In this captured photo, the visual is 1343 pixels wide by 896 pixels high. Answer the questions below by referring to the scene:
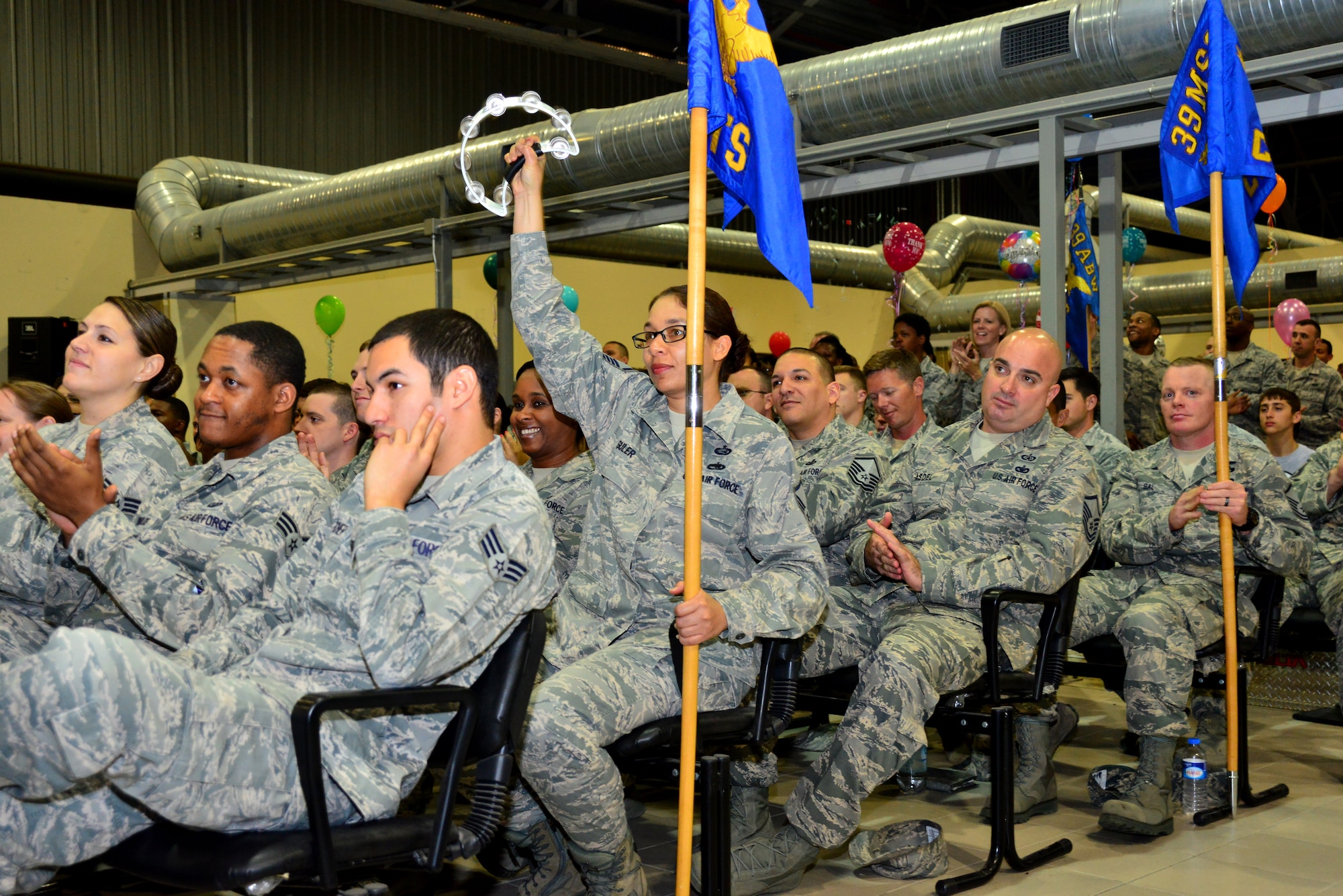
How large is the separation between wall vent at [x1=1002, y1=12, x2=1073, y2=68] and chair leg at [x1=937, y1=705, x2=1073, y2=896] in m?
2.62

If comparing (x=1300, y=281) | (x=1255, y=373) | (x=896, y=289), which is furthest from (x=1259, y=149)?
(x=1300, y=281)

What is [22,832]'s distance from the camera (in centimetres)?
185

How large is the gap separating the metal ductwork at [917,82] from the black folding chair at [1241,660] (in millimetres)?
1839

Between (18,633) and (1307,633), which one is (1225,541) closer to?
(1307,633)

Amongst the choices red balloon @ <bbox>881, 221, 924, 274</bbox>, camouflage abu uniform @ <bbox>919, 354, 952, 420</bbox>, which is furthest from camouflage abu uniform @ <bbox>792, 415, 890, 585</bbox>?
red balloon @ <bbox>881, 221, 924, 274</bbox>

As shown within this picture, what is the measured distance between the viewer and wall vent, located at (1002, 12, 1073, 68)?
14.6 ft

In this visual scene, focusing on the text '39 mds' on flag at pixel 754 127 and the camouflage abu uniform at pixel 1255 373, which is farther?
the camouflage abu uniform at pixel 1255 373

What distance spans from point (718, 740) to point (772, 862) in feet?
1.69

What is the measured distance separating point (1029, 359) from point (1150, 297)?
317 inches

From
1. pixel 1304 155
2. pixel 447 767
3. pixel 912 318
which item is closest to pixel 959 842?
pixel 447 767

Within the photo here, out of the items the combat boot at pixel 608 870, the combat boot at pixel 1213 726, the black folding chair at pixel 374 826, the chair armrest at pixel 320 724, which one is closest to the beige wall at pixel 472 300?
the combat boot at pixel 1213 726

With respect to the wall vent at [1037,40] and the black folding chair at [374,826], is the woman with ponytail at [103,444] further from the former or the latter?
the wall vent at [1037,40]

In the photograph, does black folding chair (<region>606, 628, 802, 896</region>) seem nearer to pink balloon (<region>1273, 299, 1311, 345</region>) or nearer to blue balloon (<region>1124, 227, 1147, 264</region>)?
pink balloon (<region>1273, 299, 1311, 345</region>)

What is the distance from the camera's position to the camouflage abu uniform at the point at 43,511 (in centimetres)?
282
